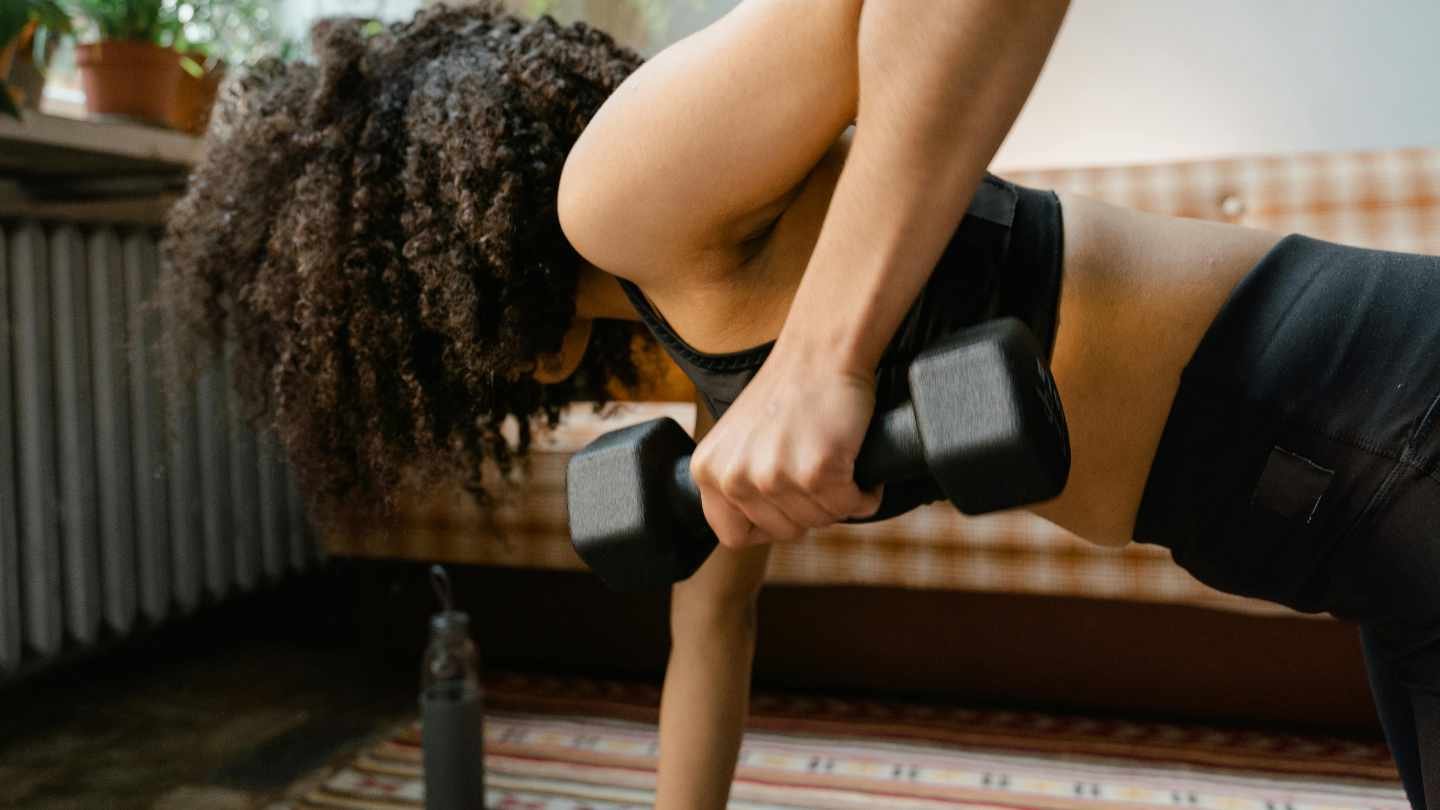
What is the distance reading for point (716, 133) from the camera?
1.75 feet

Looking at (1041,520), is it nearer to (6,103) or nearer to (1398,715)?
(1398,715)

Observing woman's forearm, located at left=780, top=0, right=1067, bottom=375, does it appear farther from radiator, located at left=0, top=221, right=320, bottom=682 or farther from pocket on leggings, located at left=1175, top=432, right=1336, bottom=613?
radiator, located at left=0, top=221, right=320, bottom=682

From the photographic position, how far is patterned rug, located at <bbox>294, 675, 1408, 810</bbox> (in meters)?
1.51

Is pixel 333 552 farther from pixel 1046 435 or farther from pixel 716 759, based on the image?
pixel 1046 435

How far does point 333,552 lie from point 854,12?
6.12 ft

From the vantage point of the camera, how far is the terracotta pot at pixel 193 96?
206 cm

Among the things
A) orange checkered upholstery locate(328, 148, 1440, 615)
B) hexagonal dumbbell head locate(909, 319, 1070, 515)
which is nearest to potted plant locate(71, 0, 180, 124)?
orange checkered upholstery locate(328, 148, 1440, 615)

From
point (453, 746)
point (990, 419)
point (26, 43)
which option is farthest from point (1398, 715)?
point (26, 43)

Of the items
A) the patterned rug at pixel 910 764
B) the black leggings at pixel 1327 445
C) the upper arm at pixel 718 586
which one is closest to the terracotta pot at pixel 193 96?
the patterned rug at pixel 910 764

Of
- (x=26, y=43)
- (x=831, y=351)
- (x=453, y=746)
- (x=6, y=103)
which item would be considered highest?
(x=26, y=43)

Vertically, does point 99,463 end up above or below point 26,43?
below

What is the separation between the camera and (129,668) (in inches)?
85.6

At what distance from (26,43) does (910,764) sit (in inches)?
72.1

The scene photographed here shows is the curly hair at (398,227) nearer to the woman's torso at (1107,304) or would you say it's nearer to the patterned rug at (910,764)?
the woman's torso at (1107,304)
